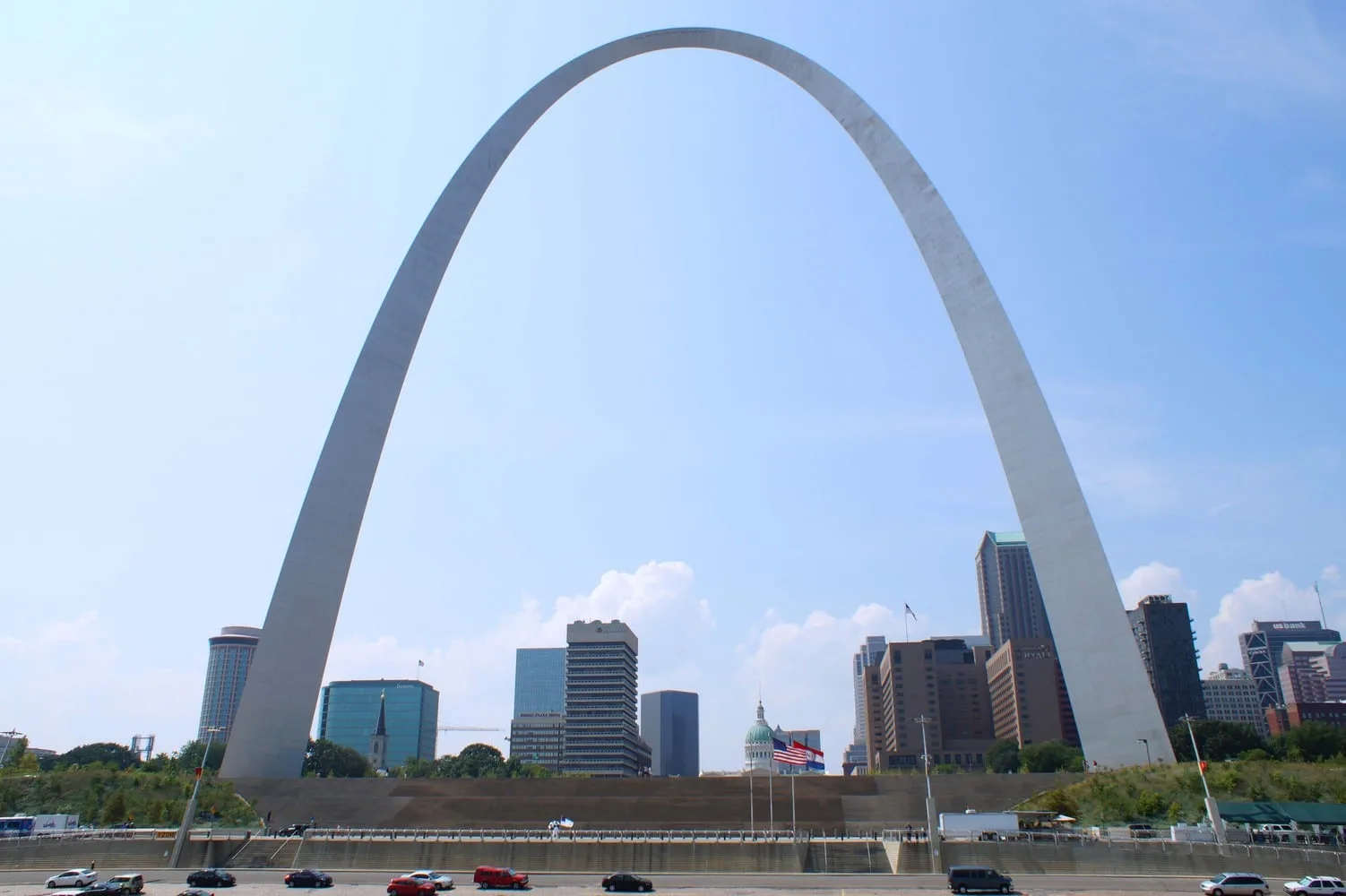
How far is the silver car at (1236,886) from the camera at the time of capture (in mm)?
22578

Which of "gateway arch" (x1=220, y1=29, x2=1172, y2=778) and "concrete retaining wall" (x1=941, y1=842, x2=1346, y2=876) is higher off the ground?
"gateway arch" (x1=220, y1=29, x2=1172, y2=778)

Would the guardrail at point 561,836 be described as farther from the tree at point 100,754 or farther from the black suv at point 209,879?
the tree at point 100,754

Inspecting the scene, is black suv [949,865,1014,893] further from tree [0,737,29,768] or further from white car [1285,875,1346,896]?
tree [0,737,29,768]

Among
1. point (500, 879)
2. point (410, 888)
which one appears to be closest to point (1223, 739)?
point (500, 879)

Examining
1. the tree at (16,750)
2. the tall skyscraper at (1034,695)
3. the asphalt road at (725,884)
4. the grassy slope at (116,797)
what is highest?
the tall skyscraper at (1034,695)

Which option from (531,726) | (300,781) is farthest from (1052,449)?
(531,726)

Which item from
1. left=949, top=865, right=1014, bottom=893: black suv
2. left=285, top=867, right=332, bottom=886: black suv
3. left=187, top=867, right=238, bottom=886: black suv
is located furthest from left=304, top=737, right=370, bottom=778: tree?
left=949, top=865, right=1014, bottom=893: black suv

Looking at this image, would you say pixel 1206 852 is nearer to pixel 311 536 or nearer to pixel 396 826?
pixel 396 826

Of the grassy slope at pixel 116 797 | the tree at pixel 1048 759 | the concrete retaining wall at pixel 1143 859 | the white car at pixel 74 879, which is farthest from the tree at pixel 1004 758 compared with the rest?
the white car at pixel 74 879

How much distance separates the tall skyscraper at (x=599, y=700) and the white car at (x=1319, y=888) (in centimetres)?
13358

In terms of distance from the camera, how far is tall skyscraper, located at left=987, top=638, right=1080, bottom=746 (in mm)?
140625

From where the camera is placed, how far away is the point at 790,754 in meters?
36.8

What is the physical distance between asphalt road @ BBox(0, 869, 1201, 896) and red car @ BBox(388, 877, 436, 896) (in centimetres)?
102

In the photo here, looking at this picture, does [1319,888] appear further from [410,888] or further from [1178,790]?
[410,888]
